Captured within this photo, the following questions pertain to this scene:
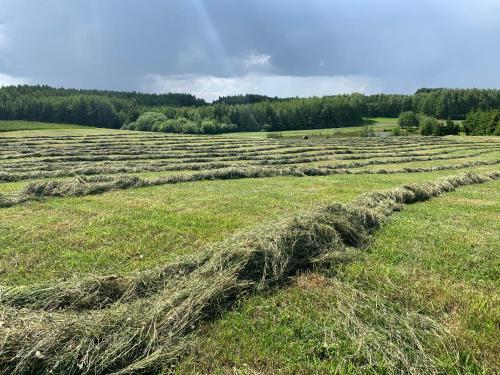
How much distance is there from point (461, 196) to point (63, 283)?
17.5m

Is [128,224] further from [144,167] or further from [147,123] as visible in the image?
[147,123]

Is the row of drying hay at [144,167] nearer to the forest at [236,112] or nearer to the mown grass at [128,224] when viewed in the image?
the mown grass at [128,224]

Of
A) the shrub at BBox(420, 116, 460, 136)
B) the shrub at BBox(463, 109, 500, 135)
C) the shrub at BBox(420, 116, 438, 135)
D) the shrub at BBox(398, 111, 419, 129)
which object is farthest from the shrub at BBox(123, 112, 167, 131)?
the shrub at BBox(463, 109, 500, 135)

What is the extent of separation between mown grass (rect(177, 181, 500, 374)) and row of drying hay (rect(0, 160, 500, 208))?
12.0 meters

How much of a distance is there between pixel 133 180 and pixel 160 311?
14.5m

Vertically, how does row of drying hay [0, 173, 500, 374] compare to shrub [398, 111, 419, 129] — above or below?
above

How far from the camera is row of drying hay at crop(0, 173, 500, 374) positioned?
550 centimetres

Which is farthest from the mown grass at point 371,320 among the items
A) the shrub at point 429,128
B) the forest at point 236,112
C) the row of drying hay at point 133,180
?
the forest at point 236,112

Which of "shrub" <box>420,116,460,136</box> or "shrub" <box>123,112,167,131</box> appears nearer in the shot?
"shrub" <box>420,116,460,136</box>

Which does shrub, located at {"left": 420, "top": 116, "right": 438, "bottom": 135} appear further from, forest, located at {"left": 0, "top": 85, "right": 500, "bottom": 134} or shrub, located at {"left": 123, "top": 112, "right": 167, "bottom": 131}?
shrub, located at {"left": 123, "top": 112, "right": 167, "bottom": 131}

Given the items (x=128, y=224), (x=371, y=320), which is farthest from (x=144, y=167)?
(x=371, y=320)

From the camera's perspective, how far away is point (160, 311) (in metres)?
6.57

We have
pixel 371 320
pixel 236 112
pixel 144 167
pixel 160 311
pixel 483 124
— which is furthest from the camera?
pixel 236 112

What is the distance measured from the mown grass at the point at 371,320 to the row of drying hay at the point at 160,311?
305 millimetres
